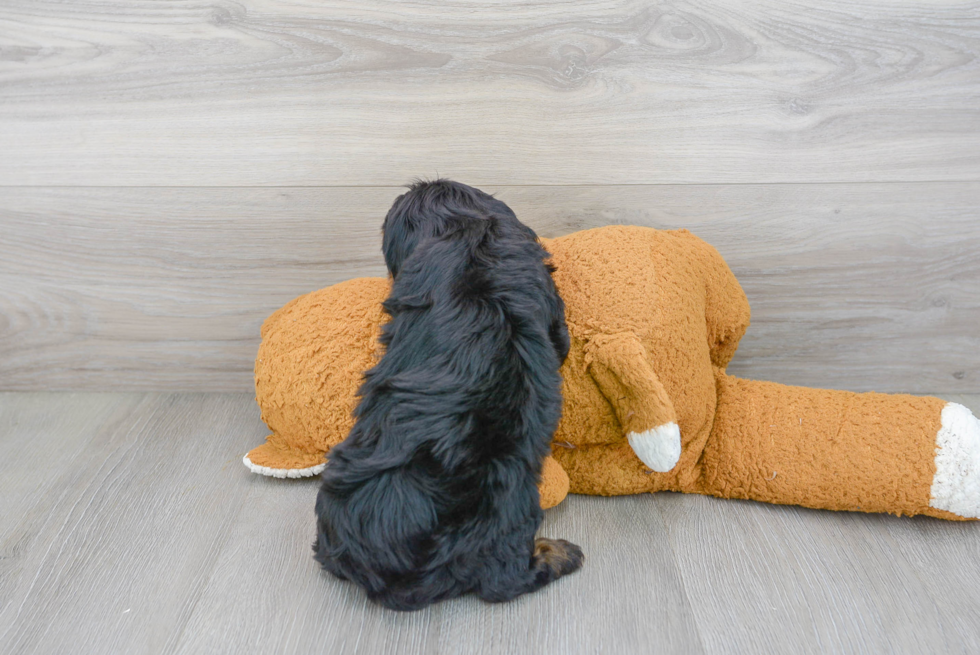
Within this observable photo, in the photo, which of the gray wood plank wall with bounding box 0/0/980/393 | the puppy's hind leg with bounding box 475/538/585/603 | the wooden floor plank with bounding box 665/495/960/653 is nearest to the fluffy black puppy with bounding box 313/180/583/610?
the puppy's hind leg with bounding box 475/538/585/603

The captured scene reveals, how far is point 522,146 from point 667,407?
1.91ft

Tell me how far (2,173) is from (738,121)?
4.53 feet

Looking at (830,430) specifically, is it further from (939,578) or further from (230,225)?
(230,225)

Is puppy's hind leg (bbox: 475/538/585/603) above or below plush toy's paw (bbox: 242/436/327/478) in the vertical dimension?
above

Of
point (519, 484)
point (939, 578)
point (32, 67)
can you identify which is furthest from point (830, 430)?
point (32, 67)

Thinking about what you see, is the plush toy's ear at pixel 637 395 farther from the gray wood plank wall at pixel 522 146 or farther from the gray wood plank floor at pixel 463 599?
the gray wood plank wall at pixel 522 146

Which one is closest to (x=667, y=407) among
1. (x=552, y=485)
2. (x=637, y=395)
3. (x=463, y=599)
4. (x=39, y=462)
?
(x=637, y=395)

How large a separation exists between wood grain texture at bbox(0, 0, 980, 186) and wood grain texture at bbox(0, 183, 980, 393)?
0.16ft

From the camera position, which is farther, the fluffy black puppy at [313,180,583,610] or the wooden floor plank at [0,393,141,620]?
the wooden floor plank at [0,393,141,620]

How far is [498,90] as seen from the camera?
3.94 feet

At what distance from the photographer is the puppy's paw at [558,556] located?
2.87ft

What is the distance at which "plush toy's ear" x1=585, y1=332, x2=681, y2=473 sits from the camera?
87cm

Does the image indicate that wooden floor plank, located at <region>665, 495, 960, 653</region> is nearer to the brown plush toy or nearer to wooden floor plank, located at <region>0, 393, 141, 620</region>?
the brown plush toy

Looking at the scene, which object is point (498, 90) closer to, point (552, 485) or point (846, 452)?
point (552, 485)
